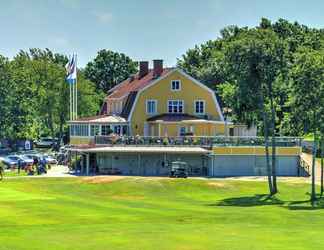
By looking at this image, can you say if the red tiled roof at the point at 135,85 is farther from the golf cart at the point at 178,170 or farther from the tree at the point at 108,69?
the tree at the point at 108,69

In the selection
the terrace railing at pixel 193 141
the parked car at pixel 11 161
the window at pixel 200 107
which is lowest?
the parked car at pixel 11 161

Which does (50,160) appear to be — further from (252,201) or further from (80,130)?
(252,201)

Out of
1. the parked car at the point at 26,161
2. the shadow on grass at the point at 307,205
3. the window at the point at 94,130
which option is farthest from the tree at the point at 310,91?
the window at the point at 94,130

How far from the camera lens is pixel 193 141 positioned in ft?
266

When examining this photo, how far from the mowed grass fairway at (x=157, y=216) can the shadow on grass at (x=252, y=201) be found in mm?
68

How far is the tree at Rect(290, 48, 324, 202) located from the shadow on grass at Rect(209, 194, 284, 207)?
9.45 feet

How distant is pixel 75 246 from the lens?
27.5 m

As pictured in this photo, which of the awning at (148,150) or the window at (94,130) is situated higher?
the window at (94,130)

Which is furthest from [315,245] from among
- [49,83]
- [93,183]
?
[49,83]

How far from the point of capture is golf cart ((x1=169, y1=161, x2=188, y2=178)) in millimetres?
74000

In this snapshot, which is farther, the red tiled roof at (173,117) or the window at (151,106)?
the window at (151,106)

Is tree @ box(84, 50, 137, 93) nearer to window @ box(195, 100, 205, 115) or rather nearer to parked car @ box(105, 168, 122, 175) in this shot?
Result: window @ box(195, 100, 205, 115)

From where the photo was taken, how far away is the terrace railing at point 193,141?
79.4 meters

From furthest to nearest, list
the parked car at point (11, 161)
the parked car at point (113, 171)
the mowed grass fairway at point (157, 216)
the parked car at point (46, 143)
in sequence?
the parked car at point (46, 143), the parked car at point (11, 161), the parked car at point (113, 171), the mowed grass fairway at point (157, 216)
